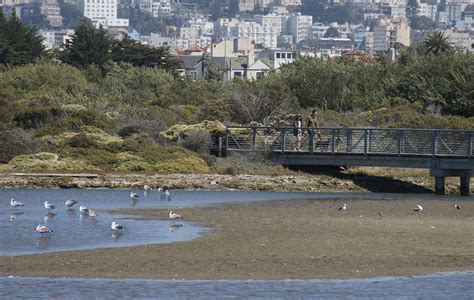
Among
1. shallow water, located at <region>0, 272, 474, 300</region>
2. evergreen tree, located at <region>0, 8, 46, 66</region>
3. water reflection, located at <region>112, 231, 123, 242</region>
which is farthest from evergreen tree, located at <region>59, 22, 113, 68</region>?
shallow water, located at <region>0, 272, 474, 300</region>

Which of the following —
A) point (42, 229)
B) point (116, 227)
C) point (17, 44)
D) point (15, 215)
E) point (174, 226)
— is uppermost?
point (42, 229)

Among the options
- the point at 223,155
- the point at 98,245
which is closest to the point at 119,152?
the point at 223,155

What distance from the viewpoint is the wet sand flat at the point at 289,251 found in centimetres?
2502

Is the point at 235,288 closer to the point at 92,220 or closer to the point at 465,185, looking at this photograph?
the point at 92,220

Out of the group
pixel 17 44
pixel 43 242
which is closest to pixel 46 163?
pixel 43 242

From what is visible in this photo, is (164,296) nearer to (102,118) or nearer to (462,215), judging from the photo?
(462,215)

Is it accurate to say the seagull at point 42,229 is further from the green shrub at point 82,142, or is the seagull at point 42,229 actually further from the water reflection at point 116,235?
the green shrub at point 82,142

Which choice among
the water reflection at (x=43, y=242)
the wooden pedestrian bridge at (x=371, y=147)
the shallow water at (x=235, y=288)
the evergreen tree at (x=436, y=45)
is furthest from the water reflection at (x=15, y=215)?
the evergreen tree at (x=436, y=45)

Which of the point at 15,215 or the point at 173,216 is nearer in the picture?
the point at 173,216

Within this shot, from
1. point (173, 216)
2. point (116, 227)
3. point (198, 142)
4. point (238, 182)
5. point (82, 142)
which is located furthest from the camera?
point (198, 142)

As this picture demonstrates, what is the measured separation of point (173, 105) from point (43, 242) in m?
36.0

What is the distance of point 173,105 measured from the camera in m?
63.9

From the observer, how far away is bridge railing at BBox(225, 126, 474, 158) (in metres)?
44.8

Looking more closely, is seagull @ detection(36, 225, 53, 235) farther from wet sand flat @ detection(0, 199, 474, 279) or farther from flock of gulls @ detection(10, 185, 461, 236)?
wet sand flat @ detection(0, 199, 474, 279)
